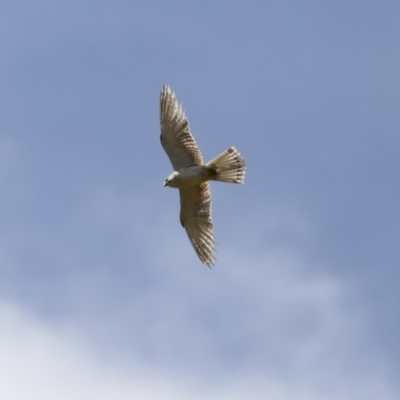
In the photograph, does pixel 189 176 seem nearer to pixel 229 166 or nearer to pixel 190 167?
pixel 190 167

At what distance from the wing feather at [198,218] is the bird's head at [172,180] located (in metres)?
0.66

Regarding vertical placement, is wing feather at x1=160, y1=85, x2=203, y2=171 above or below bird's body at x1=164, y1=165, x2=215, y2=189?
above

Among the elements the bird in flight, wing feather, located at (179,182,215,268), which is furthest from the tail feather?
wing feather, located at (179,182,215,268)

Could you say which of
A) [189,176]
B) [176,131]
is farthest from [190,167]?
[176,131]

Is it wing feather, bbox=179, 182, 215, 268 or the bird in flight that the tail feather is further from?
wing feather, bbox=179, 182, 215, 268

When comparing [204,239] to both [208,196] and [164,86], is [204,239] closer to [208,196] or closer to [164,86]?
[208,196]

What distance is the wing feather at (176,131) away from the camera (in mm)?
31984

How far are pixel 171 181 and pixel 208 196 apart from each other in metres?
1.42

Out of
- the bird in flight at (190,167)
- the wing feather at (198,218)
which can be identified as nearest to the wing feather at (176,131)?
the bird in flight at (190,167)

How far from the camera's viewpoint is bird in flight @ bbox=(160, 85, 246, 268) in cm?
3169

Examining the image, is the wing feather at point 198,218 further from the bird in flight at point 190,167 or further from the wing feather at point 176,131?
the wing feather at point 176,131

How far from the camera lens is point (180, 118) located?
32000 millimetres

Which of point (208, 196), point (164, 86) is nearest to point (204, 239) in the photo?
point (208, 196)

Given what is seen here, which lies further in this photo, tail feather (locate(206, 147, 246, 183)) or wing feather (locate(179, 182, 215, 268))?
wing feather (locate(179, 182, 215, 268))
